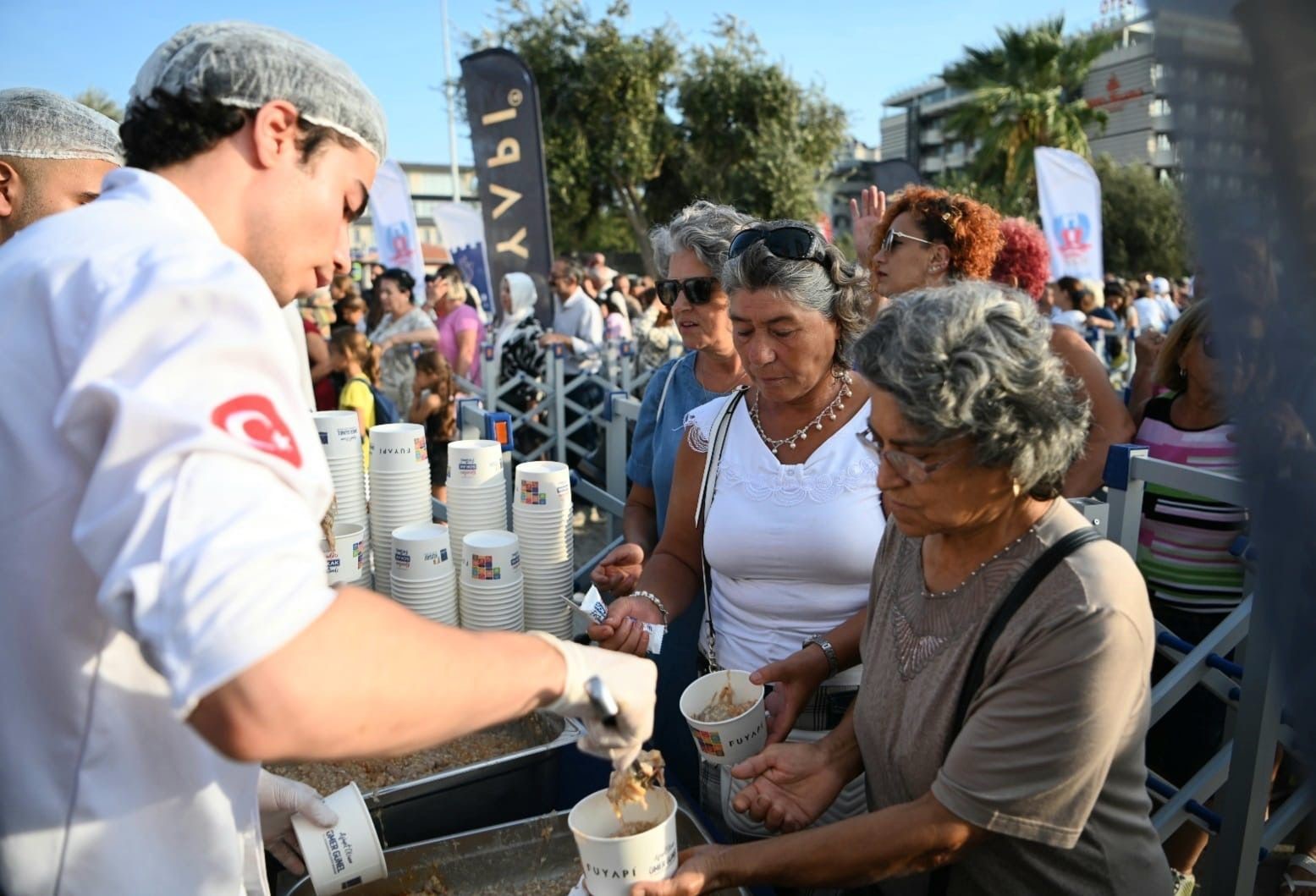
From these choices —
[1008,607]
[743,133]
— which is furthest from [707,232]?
[743,133]

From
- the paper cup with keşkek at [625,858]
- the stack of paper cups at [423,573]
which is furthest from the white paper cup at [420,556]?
the paper cup with keşkek at [625,858]

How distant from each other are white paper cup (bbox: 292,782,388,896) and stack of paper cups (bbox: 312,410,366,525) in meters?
1.65

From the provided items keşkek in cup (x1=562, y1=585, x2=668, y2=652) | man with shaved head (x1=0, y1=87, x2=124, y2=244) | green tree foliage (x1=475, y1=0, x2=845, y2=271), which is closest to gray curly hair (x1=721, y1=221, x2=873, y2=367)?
keşkek in cup (x1=562, y1=585, x2=668, y2=652)

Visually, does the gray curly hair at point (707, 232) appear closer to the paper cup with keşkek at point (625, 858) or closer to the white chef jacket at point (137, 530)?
the paper cup with keşkek at point (625, 858)

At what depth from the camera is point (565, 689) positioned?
1.15 meters

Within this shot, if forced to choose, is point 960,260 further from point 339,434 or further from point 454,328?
point 454,328

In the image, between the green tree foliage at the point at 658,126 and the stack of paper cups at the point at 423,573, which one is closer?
the stack of paper cups at the point at 423,573

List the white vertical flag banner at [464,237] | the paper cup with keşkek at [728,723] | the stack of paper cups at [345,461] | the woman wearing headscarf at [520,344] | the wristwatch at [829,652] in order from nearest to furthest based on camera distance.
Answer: the paper cup with keşkek at [728,723]
the wristwatch at [829,652]
the stack of paper cups at [345,461]
the woman wearing headscarf at [520,344]
the white vertical flag banner at [464,237]

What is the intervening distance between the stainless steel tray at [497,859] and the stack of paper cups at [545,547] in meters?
1.18

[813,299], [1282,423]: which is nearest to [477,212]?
Result: [813,299]

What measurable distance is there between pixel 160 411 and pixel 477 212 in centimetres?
1224

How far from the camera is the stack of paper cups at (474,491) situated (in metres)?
3.39

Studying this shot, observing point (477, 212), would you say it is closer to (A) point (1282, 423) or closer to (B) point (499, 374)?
(B) point (499, 374)

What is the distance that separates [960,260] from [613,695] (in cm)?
302
